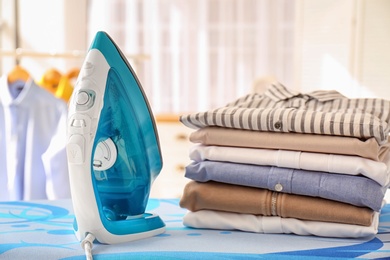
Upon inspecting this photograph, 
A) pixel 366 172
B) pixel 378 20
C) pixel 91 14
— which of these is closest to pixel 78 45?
pixel 91 14

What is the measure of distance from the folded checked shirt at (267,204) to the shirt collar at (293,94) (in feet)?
0.63

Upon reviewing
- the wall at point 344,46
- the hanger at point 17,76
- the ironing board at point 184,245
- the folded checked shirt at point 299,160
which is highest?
the wall at point 344,46

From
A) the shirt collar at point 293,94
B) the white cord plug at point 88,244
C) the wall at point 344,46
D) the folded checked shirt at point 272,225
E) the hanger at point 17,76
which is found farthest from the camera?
the wall at point 344,46

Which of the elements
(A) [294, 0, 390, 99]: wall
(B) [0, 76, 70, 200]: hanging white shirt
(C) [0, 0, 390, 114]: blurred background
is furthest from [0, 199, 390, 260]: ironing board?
(C) [0, 0, 390, 114]: blurred background

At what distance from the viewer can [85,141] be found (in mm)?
810

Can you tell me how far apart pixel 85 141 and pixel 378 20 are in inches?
76.3

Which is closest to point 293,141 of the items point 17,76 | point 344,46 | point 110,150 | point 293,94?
point 293,94

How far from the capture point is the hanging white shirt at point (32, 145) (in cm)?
163

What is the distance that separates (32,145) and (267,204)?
0.97 metres

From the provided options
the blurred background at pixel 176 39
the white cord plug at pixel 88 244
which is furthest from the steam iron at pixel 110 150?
the blurred background at pixel 176 39

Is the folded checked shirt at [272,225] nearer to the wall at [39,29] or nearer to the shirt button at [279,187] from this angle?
the shirt button at [279,187]

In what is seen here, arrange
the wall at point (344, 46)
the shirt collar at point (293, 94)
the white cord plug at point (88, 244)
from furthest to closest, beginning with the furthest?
1. the wall at point (344, 46)
2. the shirt collar at point (293, 94)
3. the white cord plug at point (88, 244)

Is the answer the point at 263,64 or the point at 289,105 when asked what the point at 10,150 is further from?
the point at 263,64

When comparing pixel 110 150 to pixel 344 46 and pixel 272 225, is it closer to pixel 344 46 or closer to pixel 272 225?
pixel 272 225
